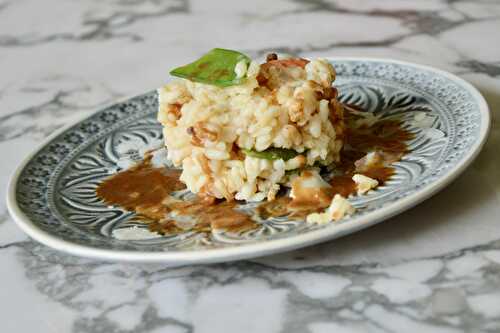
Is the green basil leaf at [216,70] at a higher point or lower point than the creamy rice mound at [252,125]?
higher

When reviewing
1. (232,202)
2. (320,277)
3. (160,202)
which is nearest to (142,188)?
(160,202)

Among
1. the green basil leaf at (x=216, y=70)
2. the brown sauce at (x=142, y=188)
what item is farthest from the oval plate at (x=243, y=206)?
the green basil leaf at (x=216, y=70)

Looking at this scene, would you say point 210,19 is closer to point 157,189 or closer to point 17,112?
point 17,112

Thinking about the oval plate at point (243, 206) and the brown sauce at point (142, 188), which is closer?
the oval plate at point (243, 206)

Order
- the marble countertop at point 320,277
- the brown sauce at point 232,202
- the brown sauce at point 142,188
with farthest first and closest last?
the brown sauce at point 142,188
the brown sauce at point 232,202
the marble countertop at point 320,277

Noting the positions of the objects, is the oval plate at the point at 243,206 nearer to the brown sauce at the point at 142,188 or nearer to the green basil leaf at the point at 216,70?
the brown sauce at the point at 142,188

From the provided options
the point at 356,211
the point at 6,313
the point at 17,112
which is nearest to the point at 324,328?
the point at 356,211
